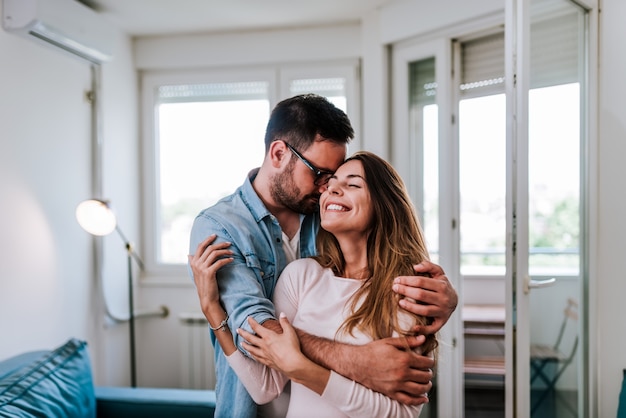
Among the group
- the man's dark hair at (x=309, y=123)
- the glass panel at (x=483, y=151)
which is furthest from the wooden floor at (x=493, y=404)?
the man's dark hair at (x=309, y=123)

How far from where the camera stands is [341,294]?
1334 millimetres

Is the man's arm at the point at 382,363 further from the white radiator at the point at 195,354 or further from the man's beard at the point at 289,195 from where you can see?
the white radiator at the point at 195,354

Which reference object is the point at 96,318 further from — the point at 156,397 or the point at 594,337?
the point at 594,337

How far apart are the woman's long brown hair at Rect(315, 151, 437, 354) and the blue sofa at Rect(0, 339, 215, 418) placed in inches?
43.2

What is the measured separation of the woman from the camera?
3.84 feet

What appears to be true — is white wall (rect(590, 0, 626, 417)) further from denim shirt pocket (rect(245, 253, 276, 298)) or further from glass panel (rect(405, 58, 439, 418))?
denim shirt pocket (rect(245, 253, 276, 298))

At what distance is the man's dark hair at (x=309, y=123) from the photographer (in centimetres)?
143

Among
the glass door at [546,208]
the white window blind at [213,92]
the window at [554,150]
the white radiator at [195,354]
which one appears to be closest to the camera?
the glass door at [546,208]

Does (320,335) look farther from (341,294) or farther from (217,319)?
(217,319)

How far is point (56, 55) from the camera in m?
2.80

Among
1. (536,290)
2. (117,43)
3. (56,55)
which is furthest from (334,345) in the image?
(117,43)

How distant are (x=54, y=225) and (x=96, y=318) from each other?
713mm

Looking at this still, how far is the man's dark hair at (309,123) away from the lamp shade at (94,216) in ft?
4.95

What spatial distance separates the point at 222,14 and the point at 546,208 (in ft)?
7.06
